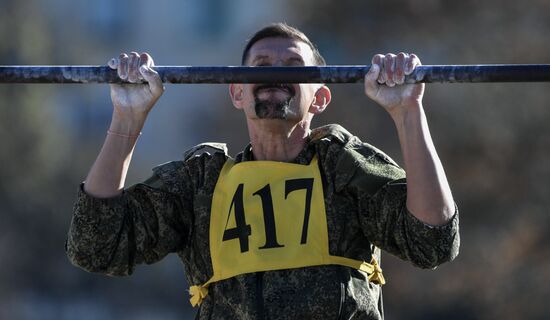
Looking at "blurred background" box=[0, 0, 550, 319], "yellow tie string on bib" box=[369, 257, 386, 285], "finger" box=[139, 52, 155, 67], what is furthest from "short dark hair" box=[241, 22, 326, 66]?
"blurred background" box=[0, 0, 550, 319]

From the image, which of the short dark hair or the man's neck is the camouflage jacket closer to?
the man's neck

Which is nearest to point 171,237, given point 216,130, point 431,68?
point 431,68

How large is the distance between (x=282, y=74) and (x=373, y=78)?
1.29 ft

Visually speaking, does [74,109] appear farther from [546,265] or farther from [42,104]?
[546,265]

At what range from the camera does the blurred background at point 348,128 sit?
95.1 ft

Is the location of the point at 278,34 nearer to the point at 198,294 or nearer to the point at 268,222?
the point at 268,222

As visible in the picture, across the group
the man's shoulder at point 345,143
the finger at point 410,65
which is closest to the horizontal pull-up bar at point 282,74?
the finger at point 410,65

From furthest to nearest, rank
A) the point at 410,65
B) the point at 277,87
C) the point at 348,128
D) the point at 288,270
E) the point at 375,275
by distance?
the point at 348,128, the point at 277,87, the point at 375,275, the point at 288,270, the point at 410,65

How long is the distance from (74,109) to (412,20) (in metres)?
9.90

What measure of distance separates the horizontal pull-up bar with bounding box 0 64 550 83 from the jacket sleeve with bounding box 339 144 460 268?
0.45 metres

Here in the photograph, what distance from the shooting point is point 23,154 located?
33.9 m

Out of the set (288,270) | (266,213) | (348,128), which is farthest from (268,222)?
(348,128)

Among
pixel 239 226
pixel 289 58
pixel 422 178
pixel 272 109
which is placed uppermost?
pixel 289 58

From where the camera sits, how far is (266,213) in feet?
23.1
